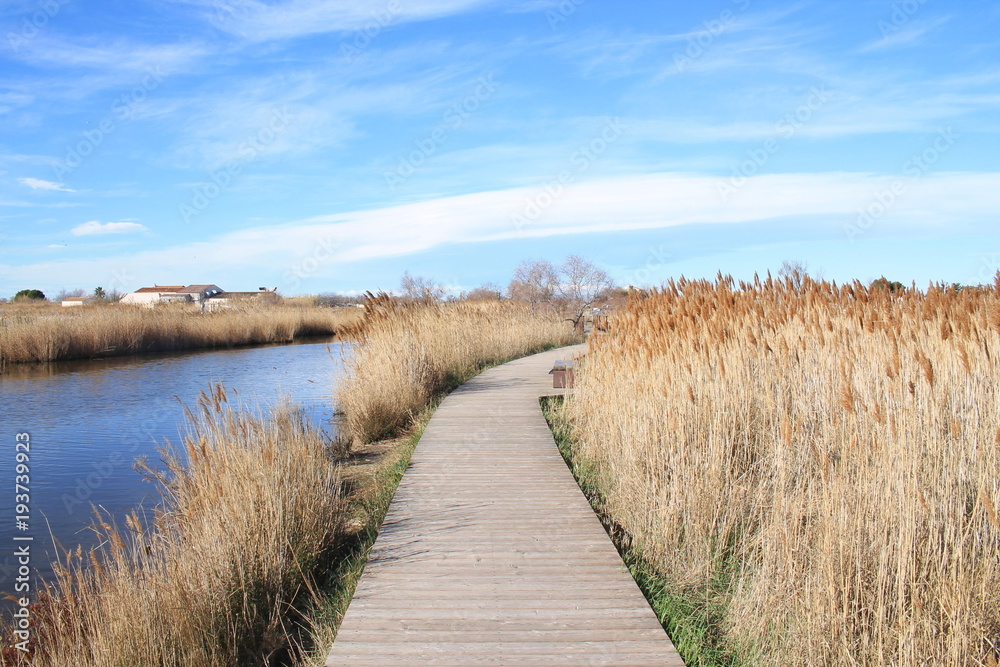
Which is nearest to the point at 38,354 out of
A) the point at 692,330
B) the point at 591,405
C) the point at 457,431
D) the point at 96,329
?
Result: the point at 96,329

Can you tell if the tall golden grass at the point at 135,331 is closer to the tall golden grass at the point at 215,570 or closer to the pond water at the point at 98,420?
the pond water at the point at 98,420

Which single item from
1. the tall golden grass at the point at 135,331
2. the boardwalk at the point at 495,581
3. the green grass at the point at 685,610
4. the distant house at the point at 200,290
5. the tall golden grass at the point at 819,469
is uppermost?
the distant house at the point at 200,290

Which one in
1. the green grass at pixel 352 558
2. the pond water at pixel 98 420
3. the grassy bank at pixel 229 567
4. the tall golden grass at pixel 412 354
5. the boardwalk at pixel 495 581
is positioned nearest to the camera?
the boardwalk at pixel 495 581

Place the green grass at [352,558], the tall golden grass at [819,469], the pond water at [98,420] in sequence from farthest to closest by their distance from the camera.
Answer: the pond water at [98,420] → the green grass at [352,558] → the tall golden grass at [819,469]

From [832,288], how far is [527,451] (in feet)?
14.3

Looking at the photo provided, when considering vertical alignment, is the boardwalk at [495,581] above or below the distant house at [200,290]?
below

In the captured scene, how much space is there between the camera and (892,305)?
7465 millimetres

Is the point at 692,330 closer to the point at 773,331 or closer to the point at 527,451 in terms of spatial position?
the point at 773,331

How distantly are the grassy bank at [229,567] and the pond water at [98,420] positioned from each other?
55cm

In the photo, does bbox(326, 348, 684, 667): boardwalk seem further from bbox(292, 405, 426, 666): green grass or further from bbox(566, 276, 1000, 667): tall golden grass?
bbox(566, 276, 1000, 667): tall golden grass

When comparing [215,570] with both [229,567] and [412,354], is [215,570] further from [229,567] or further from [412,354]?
[412,354]

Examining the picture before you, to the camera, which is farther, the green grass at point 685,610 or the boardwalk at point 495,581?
the green grass at point 685,610

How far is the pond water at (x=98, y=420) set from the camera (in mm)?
7266

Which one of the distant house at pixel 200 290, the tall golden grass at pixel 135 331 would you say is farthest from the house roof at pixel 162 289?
the tall golden grass at pixel 135 331
